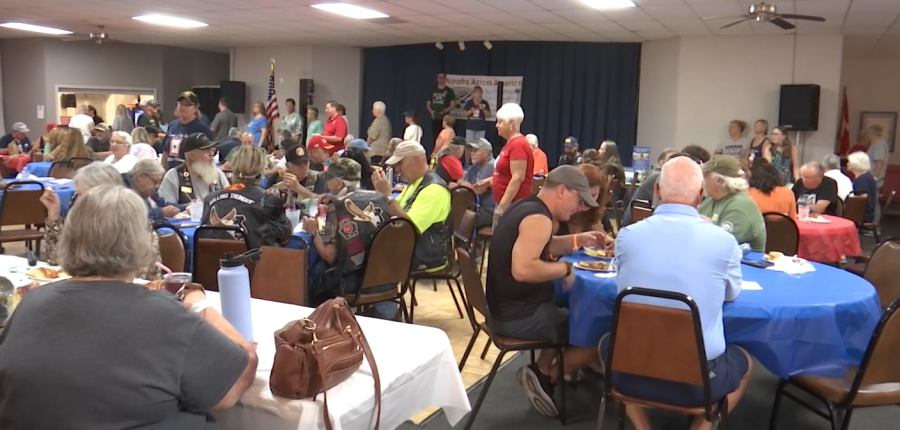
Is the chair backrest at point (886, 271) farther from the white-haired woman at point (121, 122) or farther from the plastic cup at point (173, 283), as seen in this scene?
the white-haired woman at point (121, 122)

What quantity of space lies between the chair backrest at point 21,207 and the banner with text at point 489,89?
784 cm

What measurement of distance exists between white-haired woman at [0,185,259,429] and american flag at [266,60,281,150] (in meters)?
11.4

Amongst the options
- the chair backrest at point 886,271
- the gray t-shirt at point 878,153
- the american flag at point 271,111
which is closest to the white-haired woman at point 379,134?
the american flag at point 271,111

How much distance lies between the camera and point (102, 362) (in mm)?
1535

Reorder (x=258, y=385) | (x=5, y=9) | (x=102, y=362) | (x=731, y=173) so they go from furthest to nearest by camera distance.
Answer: (x=5, y=9) → (x=731, y=173) → (x=258, y=385) → (x=102, y=362)

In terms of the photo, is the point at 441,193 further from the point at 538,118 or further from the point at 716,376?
the point at 538,118

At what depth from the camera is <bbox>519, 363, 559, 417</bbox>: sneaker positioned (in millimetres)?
3520

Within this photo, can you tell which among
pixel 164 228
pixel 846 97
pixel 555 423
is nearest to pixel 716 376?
pixel 555 423

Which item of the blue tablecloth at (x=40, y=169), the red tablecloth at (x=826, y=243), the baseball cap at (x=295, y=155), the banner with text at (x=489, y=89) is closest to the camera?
the red tablecloth at (x=826, y=243)

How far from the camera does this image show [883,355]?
8.94ft

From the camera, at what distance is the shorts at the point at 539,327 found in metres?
3.31

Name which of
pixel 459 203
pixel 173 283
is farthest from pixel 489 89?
pixel 173 283

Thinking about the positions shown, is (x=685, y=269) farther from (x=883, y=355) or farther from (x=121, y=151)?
(x=121, y=151)

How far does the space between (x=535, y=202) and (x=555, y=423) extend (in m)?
1.10
